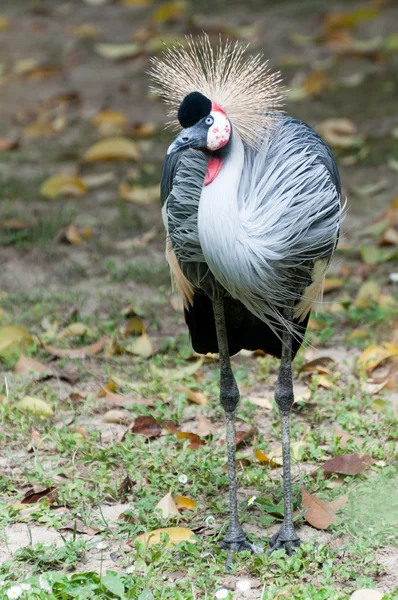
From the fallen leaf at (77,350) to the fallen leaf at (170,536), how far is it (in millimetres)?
1594

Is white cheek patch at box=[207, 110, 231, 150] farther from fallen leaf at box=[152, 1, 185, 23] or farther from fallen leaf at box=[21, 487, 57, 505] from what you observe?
fallen leaf at box=[152, 1, 185, 23]

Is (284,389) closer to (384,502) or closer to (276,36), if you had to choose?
(384,502)

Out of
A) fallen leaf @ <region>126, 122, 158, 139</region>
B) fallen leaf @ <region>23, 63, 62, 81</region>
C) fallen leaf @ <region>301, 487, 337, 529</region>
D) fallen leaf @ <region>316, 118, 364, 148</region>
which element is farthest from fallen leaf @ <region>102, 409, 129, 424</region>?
fallen leaf @ <region>23, 63, 62, 81</region>

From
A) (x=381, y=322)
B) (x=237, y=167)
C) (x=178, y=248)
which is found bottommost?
(x=381, y=322)

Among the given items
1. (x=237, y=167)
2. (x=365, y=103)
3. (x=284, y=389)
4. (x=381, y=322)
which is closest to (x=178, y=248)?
Result: (x=237, y=167)

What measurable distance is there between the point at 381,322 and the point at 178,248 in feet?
6.80

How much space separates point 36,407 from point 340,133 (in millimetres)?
4003

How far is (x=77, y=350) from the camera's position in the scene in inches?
193

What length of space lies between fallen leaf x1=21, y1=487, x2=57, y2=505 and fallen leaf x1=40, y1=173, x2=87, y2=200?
134 inches

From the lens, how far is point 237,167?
→ 9.97ft

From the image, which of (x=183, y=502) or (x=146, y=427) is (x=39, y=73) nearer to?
(x=146, y=427)

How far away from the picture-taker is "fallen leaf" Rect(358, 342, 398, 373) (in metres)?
4.61

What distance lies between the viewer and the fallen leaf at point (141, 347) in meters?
4.92

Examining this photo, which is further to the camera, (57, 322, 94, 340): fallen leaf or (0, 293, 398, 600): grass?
(57, 322, 94, 340): fallen leaf
